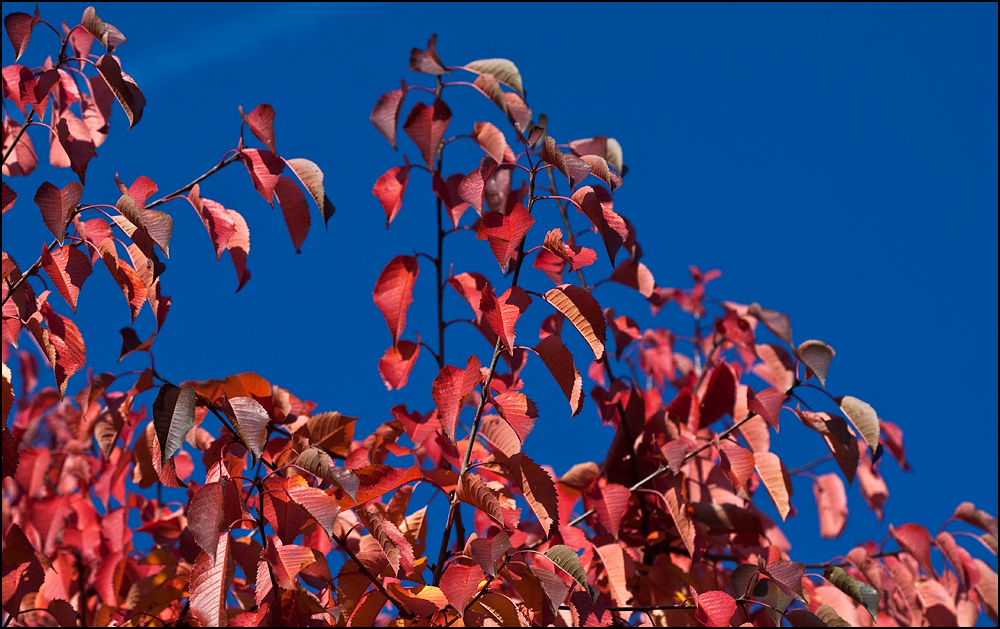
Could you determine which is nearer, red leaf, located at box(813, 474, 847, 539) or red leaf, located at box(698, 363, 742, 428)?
red leaf, located at box(698, 363, 742, 428)

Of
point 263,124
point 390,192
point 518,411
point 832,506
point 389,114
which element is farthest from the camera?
point 832,506

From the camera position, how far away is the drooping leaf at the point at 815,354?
4.77 feet

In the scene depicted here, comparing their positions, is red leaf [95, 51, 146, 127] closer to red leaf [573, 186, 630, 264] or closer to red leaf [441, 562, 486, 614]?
red leaf [573, 186, 630, 264]

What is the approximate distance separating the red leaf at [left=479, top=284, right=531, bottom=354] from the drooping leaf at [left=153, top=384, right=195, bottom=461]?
39cm

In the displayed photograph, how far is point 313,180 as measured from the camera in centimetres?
133

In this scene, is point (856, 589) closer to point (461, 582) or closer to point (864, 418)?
point (864, 418)

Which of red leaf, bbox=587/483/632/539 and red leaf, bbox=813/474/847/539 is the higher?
red leaf, bbox=813/474/847/539

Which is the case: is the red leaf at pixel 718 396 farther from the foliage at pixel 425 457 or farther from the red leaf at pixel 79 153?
the red leaf at pixel 79 153

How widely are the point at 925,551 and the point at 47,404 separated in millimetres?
2242

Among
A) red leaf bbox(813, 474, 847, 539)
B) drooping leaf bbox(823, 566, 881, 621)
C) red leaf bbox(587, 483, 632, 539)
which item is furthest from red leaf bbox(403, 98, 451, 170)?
red leaf bbox(813, 474, 847, 539)

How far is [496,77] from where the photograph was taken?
1436mm

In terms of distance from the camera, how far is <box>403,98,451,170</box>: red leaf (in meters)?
1.47

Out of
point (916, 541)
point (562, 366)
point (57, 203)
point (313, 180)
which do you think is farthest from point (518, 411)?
point (916, 541)

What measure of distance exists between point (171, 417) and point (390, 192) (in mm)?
694
